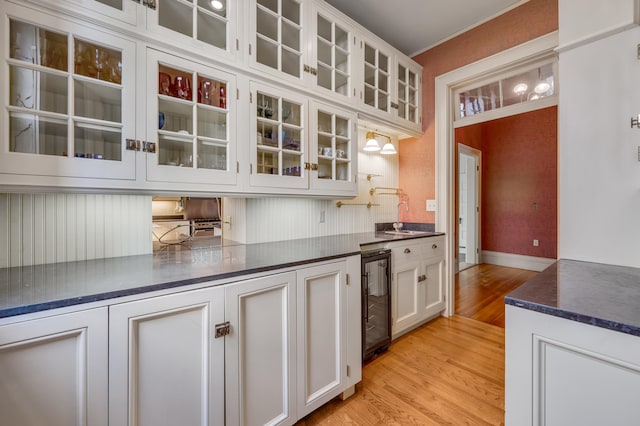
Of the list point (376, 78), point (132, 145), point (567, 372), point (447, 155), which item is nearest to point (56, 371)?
point (132, 145)

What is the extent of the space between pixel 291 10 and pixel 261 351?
2.07 metres

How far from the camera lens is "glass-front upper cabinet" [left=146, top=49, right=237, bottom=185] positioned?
127 centimetres

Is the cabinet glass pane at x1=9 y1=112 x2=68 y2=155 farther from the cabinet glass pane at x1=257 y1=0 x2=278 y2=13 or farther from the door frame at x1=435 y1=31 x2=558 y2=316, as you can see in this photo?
the door frame at x1=435 y1=31 x2=558 y2=316

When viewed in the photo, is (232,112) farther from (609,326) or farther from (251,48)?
(609,326)

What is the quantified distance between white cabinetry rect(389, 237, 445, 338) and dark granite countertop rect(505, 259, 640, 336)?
43.8 inches

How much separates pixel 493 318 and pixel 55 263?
11.4 feet

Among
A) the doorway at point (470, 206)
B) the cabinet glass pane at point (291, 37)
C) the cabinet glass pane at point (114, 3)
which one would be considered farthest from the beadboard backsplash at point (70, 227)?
the doorway at point (470, 206)

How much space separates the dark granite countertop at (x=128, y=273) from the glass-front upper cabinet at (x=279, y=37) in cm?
114

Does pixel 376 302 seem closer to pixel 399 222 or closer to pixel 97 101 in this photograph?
pixel 399 222

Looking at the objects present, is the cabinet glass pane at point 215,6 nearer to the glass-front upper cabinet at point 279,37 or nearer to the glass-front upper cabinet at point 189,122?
the glass-front upper cabinet at point 279,37

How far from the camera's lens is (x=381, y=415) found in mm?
1494

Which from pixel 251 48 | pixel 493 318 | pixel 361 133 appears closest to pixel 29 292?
pixel 251 48

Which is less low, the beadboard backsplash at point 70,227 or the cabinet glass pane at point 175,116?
the cabinet glass pane at point 175,116

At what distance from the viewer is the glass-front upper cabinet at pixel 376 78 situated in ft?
7.50
